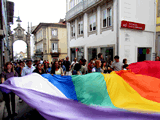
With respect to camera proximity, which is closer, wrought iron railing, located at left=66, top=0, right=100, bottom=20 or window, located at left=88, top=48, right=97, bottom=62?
wrought iron railing, located at left=66, top=0, right=100, bottom=20

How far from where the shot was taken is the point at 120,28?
1091cm

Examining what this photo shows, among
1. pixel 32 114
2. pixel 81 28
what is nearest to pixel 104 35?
pixel 81 28

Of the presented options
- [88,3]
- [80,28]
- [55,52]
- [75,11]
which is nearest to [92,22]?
[88,3]

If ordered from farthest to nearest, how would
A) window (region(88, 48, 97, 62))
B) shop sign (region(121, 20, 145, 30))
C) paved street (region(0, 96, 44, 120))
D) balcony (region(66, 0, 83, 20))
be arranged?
balcony (region(66, 0, 83, 20)) < window (region(88, 48, 97, 62)) < shop sign (region(121, 20, 145, 30)) < paved street (region(0, 96, 44, 120))

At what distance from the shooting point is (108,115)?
7.80 feet

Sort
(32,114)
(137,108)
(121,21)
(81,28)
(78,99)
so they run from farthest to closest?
Result: 1. (81,28)
2. (121,21)
3. (32,114)
4. (78,99)
5. (137,108)

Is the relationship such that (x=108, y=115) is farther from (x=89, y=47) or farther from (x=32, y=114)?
(x=89, y=47)

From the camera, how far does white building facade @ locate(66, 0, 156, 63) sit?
11.0 metres

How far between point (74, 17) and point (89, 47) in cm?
588

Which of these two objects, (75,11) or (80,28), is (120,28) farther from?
(75,11)

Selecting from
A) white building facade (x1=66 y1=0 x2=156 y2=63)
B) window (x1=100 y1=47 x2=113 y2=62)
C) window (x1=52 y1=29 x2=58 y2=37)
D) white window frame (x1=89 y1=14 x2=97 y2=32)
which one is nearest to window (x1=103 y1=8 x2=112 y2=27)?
white building facade (x1=66 y1=0 x2=156 y2=63)

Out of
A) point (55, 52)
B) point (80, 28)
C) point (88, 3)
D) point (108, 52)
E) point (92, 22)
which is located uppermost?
point (88, 3)

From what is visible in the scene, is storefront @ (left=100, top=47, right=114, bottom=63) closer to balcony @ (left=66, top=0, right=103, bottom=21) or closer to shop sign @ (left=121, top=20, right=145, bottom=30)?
shop sign @ (left=121, top=20, right=145, bottom=30)

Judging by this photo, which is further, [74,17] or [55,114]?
[74,17]
